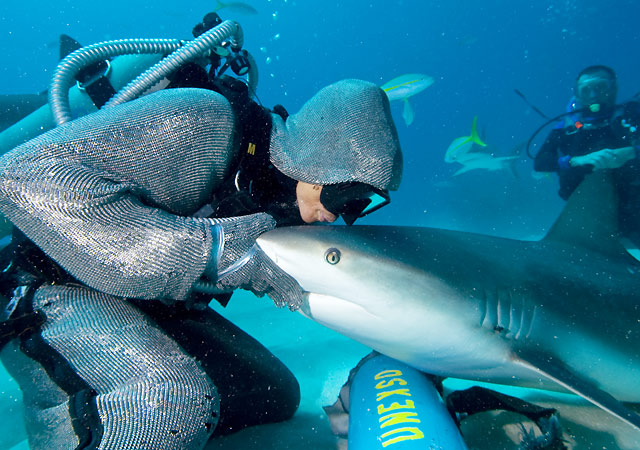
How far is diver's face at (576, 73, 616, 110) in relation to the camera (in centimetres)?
621

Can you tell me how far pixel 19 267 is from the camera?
1.80 metres

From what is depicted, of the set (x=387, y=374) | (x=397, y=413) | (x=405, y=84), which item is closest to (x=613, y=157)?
(x=405, y=84)

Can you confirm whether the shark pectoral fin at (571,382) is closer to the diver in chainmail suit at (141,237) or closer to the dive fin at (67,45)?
the diver in chainmail suit at (141,237)

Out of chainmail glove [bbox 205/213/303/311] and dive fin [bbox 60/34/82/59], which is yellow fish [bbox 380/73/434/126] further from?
chainmail glove [bbox 205/213/303/311]

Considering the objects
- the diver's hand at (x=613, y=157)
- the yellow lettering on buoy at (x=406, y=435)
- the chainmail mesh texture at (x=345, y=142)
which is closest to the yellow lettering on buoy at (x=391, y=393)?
the yellow lettering on buoy at (x=406, y=435)

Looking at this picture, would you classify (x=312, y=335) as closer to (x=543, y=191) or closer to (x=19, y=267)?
(x=19, y=267)

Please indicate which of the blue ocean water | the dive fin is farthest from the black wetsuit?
the blue ocean water

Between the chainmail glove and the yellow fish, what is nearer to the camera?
the chainmail glove

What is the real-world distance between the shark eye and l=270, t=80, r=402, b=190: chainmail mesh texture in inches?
15.5

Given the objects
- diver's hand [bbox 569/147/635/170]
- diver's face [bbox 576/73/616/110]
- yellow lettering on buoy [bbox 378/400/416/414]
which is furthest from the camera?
diver's face [bbox 576/73/616/110]

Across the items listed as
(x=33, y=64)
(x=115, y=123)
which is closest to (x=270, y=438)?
(x=115, y=123)

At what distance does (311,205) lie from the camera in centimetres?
229

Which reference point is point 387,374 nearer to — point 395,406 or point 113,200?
Result: point 395,406

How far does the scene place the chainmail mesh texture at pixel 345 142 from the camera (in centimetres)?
181
